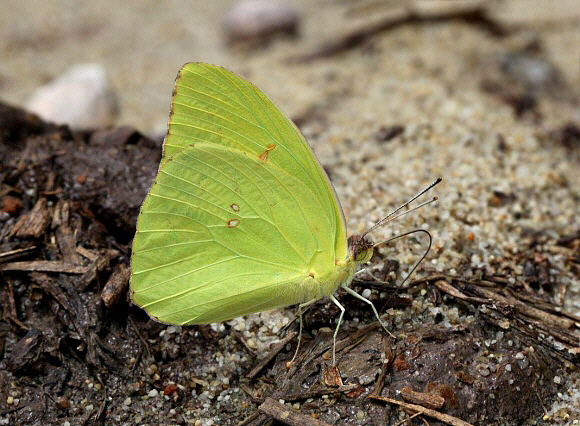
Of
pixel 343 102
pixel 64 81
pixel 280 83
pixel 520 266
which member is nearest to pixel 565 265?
pixel 520 266

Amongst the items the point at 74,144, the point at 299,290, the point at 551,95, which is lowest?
the point at 551,95

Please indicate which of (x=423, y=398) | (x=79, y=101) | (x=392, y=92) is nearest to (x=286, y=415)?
(x=423, y=398)

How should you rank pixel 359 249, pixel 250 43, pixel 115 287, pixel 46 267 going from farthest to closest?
1. pixel 250 43
2. pixel 46 267
3. pixel 115 287
4. pixel 359 249

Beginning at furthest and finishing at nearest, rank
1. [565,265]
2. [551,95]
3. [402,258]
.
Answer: [551,95]
[565,265]
[402,258]

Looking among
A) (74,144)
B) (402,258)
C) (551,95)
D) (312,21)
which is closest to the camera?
(402,258)

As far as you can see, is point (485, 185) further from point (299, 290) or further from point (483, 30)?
point (483, 30)

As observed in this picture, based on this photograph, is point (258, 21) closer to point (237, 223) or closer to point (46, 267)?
point (46, 267)
